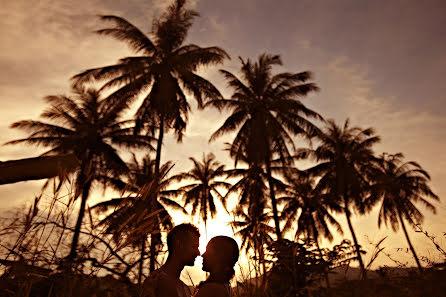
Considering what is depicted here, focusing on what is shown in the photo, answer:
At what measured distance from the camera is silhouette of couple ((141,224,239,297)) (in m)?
1.92

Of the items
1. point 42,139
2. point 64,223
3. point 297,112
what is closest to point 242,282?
point 64,223

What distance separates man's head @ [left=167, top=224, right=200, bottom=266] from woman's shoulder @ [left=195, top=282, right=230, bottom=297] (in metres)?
0.18

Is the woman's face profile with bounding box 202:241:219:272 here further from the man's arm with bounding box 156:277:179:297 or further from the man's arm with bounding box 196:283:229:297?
the man's arm with bounding box 156:277:179:297

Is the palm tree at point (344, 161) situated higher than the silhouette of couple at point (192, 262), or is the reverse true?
the palm tree at point (344, 161)

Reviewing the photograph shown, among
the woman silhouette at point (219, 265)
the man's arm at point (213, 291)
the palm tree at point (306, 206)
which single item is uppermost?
the palm tree at point (306, 206)

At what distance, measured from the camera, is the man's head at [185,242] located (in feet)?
6.61

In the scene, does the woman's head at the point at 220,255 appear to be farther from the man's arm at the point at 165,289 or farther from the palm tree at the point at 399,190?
the palm tree at the point at 399,190

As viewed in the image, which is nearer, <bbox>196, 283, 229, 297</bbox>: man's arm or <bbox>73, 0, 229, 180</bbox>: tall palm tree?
<bbox>196, 283, 229, 297</bbox>: man's arm

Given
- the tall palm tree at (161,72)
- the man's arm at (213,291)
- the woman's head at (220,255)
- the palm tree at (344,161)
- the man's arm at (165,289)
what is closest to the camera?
the man's arm at (165,289)

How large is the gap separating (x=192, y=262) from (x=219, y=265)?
0.19m

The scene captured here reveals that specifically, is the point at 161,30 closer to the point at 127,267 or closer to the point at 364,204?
the point at 127,267

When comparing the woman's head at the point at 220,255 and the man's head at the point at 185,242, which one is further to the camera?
the woman's head at the point at 220,255

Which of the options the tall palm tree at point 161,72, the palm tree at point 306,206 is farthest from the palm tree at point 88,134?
the palm tree at point 306,206

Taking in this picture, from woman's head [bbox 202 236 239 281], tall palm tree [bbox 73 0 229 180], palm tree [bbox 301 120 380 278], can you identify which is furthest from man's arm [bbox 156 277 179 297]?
palm tree [bbox 301 120 380 278]
